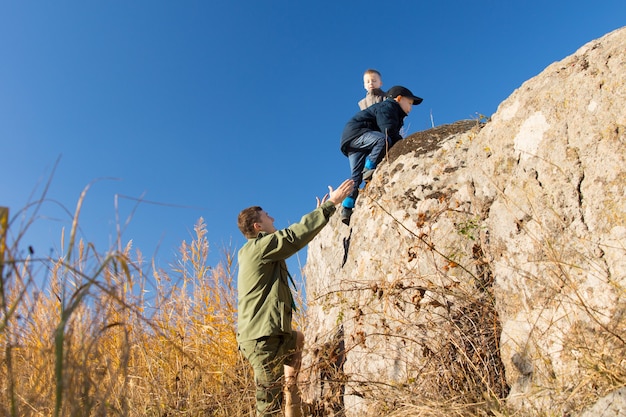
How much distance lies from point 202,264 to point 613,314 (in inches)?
131

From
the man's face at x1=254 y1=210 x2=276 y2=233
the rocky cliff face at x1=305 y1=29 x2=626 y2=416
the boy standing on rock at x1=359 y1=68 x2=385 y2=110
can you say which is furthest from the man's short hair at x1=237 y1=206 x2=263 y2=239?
the boy standing on rock at x1=359 y1=68 x2=385 y2=110

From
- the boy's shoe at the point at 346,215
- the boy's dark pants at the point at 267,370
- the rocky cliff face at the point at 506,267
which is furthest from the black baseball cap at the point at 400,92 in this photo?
the boy's dark pants at the point at 267,370

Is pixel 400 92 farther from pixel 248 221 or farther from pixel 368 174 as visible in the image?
pixel 248 221

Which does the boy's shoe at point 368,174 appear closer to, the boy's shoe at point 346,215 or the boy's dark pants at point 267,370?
the boy's shoe at point 346,215

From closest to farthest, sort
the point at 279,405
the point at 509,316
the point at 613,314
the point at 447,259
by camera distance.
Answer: the point at 613,314
the point at 509,316
the point at 447,259
the point at 279,405

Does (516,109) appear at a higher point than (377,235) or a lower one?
higher

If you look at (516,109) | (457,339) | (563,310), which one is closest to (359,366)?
(457,339)

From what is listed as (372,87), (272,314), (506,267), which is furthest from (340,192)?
(372,87)

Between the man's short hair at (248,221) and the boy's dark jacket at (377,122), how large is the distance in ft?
4.98

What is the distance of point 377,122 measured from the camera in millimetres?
4965

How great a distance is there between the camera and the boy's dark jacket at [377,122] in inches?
192

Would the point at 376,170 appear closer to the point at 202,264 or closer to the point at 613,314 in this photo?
the point at 202,264

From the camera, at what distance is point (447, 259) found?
3.04m

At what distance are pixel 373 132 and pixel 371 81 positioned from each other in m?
1.54
